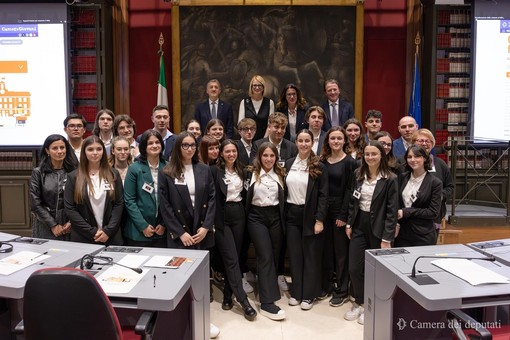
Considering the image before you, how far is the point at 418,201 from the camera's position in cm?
362

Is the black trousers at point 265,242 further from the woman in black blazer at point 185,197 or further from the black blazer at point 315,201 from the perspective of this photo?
the woman in black blazer at point 185,197

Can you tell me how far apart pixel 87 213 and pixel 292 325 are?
1792 millimetres

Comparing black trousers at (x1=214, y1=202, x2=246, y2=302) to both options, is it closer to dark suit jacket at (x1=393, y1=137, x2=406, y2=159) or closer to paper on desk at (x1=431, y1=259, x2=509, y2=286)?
dark suit jacket at (x1=393, y1=137, x2=406, y2=159)

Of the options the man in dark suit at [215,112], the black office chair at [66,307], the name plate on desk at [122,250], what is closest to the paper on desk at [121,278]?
the name plate on desk at [122,250]

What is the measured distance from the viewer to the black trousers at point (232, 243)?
3930 mm

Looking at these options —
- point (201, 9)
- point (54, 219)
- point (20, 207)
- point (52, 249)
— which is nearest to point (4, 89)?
point (20, 207)

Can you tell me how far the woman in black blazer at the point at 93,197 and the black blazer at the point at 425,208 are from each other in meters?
2.17

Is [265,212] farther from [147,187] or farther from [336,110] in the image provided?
[336,110]

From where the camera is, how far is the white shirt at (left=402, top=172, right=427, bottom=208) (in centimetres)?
365

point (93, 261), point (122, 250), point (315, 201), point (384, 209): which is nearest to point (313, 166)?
point (315, 201)

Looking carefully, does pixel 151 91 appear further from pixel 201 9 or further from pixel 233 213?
pixel 233 213

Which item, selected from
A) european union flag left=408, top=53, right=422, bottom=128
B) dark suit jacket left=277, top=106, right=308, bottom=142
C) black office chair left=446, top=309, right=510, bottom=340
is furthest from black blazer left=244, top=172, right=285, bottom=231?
european union flag left=408, top=53, right=422, bottom=128

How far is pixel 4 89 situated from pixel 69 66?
877 mm

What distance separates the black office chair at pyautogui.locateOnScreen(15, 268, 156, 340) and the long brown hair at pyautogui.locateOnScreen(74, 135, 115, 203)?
1.50 meters
